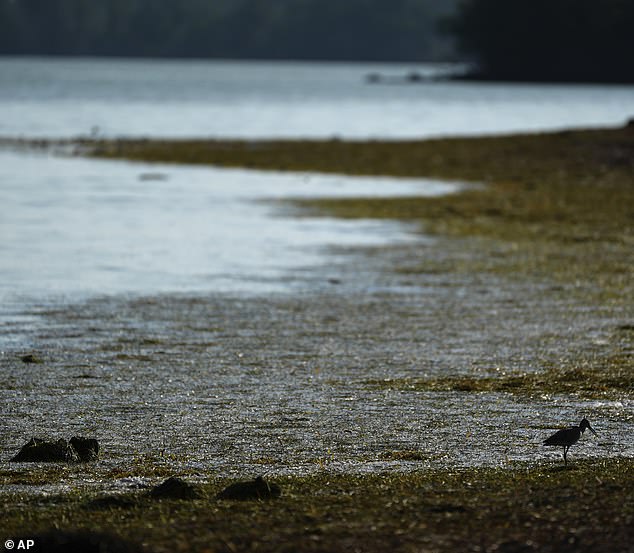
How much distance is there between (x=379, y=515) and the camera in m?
7.18

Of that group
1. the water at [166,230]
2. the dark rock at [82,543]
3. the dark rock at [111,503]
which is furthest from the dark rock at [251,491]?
the water at [166,230]

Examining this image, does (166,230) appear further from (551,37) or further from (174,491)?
(551,37)

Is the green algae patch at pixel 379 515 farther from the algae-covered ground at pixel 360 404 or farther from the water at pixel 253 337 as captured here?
the water at pixel 253 337

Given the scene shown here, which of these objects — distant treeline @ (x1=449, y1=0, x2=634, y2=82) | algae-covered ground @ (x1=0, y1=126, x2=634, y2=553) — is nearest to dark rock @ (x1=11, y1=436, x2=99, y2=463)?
algae-covered ground @ (x1=0, y1=126, x2=634, y2=553)

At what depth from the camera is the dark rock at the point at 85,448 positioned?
866 cm

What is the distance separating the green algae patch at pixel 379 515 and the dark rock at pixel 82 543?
0.55 ft

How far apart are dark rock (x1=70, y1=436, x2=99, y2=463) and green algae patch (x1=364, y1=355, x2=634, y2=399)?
295 centimetres

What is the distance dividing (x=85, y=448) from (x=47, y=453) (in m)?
0.23

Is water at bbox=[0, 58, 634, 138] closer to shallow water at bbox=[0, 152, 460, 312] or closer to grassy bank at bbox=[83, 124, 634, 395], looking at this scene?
grassy bank at bbox=[83, 124, 634, 395]

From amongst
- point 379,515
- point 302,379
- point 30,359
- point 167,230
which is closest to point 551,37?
point 167,230

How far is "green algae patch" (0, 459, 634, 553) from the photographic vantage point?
669 cm

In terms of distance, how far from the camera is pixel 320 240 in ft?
70.3

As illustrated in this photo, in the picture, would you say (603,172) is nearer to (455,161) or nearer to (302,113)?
(455,161)

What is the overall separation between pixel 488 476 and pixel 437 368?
12.4 feet
